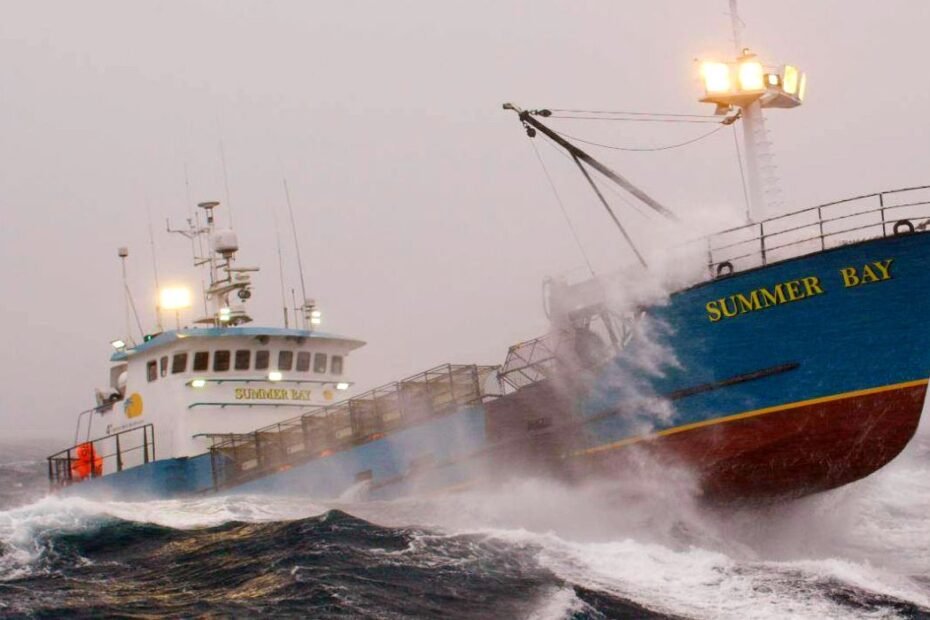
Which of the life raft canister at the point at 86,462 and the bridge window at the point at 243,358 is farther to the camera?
the life raft canister at the point at 86,462

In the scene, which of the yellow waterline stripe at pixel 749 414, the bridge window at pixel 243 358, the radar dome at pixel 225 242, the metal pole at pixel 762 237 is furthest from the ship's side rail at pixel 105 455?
the metal pole at pixel 762 237

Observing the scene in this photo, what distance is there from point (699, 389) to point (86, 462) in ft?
61.3

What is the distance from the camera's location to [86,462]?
30359mm

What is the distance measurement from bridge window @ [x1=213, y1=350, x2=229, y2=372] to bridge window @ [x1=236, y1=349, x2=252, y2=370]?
0.86ft

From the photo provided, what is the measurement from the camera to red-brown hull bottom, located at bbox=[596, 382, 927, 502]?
17266 mm

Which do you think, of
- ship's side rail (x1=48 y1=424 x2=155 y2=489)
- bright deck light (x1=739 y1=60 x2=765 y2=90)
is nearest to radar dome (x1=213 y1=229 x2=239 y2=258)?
ship's side rail (x1=48 y1=424 x2=155 y2=489)

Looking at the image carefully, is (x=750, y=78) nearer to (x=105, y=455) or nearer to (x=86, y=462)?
(x=105, y=455)

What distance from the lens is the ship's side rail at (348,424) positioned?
2191 cm

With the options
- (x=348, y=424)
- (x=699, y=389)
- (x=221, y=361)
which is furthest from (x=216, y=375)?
(x=699, y=389)

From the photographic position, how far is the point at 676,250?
19172 millimetres

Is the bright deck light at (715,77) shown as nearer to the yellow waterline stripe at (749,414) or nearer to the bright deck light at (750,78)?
the bright deck light at (750,78)

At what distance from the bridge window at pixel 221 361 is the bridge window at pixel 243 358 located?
0.26 m

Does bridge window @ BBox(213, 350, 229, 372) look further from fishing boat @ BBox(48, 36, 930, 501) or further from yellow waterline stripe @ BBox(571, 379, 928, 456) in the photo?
yellow waterline stripe @ BBox(571, 379, 928, 456)

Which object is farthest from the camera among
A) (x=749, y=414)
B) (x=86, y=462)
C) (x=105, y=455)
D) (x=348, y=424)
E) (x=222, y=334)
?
(x=86, y=462)
